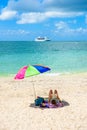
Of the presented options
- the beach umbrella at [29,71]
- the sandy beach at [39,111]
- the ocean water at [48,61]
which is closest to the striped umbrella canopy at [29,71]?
the beach umbrella at [29,71]

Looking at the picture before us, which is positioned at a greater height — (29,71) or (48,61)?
(48,61)

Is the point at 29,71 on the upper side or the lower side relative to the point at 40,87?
upper

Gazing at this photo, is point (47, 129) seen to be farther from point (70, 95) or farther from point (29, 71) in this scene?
point (70, 95)

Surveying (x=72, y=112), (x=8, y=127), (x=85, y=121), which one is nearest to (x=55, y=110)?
(x=72, y=112)

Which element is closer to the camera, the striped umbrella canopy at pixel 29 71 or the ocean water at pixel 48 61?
the striped umbrella canopy at pixel 29 71

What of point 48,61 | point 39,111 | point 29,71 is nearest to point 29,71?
point 29,71

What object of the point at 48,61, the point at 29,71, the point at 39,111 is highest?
the point at 48,61

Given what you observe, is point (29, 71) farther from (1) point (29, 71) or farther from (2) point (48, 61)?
(2) point (48, 61)

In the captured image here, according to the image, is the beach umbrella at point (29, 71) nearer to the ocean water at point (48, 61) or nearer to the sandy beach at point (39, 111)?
the sandy beach at point (39, 111)

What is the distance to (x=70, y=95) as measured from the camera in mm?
18344

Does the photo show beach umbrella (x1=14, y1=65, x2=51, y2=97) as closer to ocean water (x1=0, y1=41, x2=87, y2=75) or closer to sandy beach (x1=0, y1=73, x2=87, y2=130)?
sandy beach (x1=0, y1=73, x2=87, y2=130)

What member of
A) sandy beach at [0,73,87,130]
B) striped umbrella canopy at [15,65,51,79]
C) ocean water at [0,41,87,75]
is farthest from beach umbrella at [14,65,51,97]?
ocean water at [0,41,87,75]

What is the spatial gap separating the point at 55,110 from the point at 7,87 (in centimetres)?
738

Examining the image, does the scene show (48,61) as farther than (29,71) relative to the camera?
Yes
